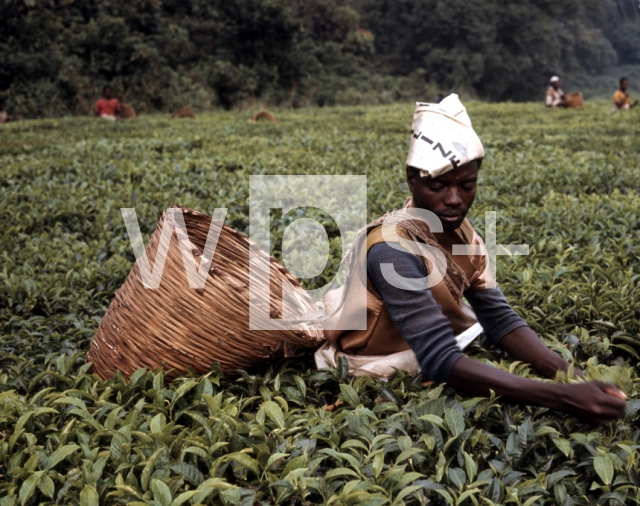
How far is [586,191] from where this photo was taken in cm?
562

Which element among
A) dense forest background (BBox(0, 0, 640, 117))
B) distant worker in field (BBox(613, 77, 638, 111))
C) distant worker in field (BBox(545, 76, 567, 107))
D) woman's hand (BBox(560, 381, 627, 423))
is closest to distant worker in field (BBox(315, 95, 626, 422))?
woman's hand (BBox(560, 381, 627, 423))

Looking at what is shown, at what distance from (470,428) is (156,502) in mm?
879

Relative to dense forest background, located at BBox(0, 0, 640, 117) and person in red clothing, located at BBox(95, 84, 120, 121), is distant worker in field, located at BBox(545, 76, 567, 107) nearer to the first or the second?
dense forest background, located at BBox(0, 0, 640, 117)

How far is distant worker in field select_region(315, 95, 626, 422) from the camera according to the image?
194 centimetres

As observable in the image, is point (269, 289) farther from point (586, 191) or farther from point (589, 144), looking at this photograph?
point (589, 144)

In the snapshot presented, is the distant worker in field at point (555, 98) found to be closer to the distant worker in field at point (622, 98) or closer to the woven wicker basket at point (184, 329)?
the distant worker in field at point (622, 98)

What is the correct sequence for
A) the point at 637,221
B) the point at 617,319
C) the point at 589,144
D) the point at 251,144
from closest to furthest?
1. the point at 617,319
2. the point at 637,221
3. the point at 589,144
4. the point at 251,144

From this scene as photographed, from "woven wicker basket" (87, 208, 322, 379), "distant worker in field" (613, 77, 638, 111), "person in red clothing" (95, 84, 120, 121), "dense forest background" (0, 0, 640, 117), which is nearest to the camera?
"woven wicker basket" (87, 208, 322, 379)

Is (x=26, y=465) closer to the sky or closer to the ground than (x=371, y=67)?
closer to the ground

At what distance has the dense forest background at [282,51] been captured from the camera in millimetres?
17781

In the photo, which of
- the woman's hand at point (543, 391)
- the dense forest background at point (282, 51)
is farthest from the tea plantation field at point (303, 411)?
the dense forest background at point (282, 51)

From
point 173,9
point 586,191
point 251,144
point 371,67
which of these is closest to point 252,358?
point 586,191

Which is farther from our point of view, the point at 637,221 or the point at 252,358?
the point at 637,221

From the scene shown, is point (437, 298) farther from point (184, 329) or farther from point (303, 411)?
point (184, 329)
